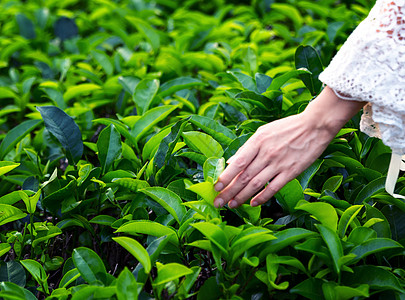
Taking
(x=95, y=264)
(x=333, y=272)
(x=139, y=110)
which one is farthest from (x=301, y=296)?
(x=139, y=110)

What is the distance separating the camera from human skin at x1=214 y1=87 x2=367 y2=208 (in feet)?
4.04

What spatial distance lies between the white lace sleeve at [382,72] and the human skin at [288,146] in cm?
5

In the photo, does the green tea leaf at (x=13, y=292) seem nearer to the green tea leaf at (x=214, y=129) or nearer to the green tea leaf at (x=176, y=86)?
the green tea leaf at (x=214, y=129)

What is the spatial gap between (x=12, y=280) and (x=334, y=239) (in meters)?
0.89

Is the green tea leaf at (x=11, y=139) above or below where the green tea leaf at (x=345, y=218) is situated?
below

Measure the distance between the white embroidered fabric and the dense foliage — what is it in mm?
241

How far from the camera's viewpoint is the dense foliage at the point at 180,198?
1188mm

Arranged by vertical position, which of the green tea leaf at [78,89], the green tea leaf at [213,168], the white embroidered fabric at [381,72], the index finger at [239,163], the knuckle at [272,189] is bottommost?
the green tea leaf at [78,89]

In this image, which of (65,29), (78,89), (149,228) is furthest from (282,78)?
(65,29)

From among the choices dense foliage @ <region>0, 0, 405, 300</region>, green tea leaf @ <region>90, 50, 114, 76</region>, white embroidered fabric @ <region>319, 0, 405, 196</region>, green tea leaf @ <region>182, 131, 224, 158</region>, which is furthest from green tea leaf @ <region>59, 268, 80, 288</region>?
green tea leaf @ <region>90, 50, 114, 76</region>

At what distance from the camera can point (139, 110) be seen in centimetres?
187

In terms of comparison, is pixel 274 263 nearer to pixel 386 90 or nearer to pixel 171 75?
pixel 386 90

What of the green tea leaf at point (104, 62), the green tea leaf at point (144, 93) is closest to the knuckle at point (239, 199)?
the green tea leaf at point (144, 93)

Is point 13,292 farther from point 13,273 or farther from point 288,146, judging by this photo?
point 288,146
